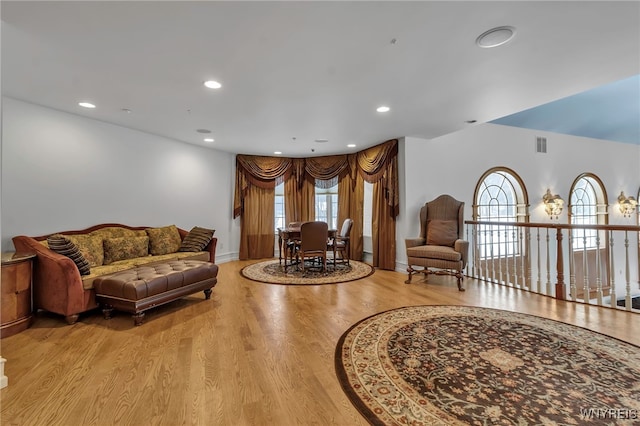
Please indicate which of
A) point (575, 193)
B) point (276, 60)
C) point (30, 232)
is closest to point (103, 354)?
point (30, 232)

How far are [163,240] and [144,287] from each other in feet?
5.79

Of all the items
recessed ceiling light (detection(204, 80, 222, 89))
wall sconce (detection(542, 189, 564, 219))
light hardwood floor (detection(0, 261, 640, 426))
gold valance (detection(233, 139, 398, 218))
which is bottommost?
light hardwood floor (detection(0, 261, 640, 426))

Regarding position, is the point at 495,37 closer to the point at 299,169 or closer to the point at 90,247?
the point at 90,247

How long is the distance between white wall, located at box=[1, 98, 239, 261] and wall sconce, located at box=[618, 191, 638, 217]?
9.90 m

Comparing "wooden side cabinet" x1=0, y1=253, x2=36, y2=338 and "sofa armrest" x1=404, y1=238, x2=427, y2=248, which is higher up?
"sofa armrest" x1=404, y1=238, x2=427, y2=248

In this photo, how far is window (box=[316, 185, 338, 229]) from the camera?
22.6 ft

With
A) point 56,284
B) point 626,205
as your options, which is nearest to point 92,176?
point 56,284

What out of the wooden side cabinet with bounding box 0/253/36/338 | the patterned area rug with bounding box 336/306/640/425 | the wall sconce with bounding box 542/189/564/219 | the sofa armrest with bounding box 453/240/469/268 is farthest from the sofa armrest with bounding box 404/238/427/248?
the wooden side cabinet with bounding box 0/253/36/338

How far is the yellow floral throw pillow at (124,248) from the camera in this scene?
3695 mm

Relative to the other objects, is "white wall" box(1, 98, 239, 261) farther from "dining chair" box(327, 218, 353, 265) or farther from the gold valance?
"dining chair" box(327, 218, 353, 265)

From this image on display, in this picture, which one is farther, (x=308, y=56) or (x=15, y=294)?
(x=15, y=294)

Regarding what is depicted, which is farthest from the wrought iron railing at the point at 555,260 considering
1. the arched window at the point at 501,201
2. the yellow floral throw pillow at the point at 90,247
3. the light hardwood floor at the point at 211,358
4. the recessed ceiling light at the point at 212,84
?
the yellow floral throw pillow at the point at 90,247

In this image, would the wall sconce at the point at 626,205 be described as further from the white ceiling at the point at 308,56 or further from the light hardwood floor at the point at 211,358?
the white ceiling at the point at 308,56

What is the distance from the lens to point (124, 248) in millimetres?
3832
